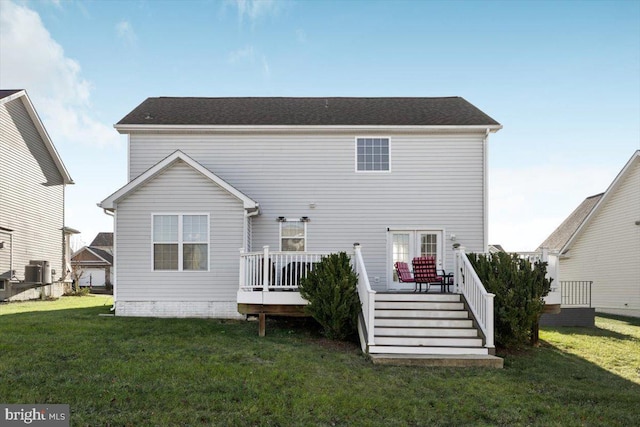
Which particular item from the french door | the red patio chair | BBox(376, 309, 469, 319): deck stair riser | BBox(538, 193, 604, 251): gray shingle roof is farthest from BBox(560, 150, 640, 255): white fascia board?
BBox(376, 309, 469, 319): deck stair riser

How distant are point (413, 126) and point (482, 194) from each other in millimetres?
2942

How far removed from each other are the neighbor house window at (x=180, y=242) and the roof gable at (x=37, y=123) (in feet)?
36.1

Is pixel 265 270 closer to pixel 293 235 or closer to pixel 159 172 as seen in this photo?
pixel 293 235

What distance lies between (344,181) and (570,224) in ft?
59.0

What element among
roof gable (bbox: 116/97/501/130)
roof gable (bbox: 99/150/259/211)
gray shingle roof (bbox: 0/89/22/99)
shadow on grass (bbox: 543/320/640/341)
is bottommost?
shadow on grass (bbox: 543/320/640/341)

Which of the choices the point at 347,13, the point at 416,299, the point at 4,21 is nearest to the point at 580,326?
the point at 416,299

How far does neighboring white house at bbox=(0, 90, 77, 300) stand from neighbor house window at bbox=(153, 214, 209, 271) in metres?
9.97

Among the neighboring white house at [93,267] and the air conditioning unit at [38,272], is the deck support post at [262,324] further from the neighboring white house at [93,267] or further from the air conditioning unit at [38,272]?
the neighboring white house at [93,267]

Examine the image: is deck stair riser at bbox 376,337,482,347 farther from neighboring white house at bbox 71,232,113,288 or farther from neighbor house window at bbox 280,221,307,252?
neighboring white house at bbox 71,232,113,288

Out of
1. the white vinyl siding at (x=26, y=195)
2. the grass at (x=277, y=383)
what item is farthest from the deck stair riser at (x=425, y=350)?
the white vinyl siding at (x=26, y=195)

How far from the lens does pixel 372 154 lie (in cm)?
1462

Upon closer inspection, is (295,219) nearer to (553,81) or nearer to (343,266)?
(343,266)

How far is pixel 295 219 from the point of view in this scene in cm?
1432

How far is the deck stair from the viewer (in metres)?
8.64
